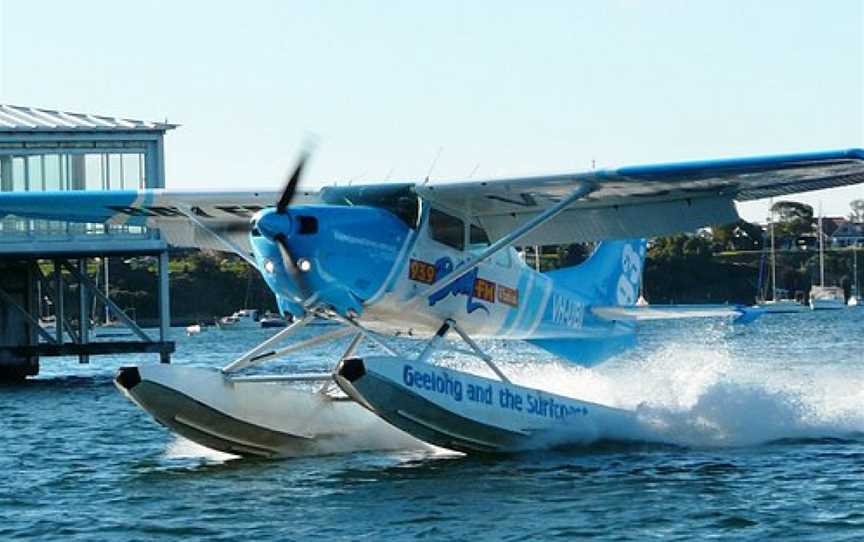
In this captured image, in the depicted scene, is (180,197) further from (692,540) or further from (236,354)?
(236,354)

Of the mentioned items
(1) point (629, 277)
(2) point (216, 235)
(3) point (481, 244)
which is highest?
(2) point (216, 235)

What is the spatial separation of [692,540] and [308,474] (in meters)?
4.60

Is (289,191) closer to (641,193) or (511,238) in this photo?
(511,238)

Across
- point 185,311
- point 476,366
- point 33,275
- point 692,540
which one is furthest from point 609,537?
point 185,311

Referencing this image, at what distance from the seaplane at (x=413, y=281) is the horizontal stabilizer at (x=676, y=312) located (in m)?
0.03

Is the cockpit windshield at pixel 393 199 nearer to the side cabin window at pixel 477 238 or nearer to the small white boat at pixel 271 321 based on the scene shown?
the side cabin window at pixel 477 238

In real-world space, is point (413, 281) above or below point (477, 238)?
below

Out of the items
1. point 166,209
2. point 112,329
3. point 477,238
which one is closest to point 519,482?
point 477,238

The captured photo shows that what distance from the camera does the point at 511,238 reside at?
17.5 m

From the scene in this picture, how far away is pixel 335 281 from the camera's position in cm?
1625

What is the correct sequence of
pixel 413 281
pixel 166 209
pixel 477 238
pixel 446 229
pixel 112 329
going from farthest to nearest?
pixel 112 329
pixel 166 209
pixel 477 238
pixel 446 229
pixel 413 281

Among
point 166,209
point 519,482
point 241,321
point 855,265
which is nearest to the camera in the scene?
point 519,482

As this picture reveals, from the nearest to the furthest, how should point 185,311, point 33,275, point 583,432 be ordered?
point 583,432, point 33,275, point 185,311

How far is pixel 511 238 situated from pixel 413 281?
3.35 feet
